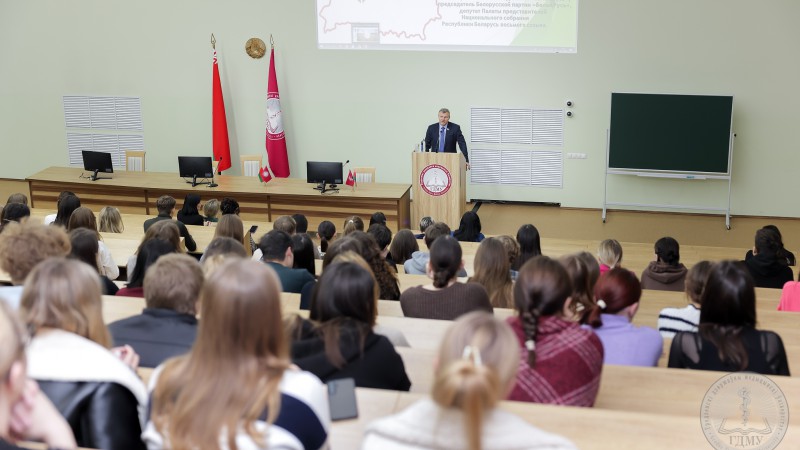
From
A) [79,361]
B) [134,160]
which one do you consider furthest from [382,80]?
[79,361]

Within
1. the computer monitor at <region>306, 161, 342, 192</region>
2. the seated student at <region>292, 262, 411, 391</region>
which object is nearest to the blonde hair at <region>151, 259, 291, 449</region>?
the seated student at <region>292, 262, 411, 391</region>

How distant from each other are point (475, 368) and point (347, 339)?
3.72 ft

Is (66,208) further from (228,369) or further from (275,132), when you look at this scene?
(228,369)

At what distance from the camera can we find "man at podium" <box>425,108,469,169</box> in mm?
9633

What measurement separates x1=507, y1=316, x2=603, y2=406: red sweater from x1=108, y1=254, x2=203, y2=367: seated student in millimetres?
1152

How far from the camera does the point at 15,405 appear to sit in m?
2.02

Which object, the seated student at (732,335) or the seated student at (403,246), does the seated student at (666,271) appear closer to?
the seated student at (403,246)

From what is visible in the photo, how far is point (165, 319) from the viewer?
2.99 m

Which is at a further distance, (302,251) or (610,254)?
(610,254)

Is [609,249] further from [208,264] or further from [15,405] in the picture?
[15,405]

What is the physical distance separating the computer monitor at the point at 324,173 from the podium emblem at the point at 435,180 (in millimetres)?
998

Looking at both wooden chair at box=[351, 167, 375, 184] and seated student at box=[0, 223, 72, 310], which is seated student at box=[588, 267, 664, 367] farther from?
wooden chair at box=[351, 167, 375, 184]

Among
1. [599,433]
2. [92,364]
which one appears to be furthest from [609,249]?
[92,364]

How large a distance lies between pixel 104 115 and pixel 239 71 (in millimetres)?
2064
